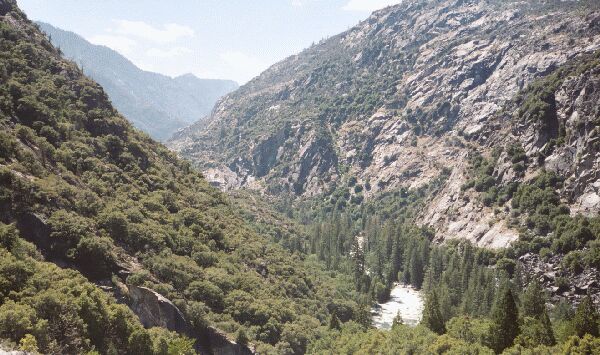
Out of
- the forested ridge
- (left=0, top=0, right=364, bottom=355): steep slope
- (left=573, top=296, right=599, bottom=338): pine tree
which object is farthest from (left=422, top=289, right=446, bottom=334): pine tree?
(left=573, top=296, right=599, bottom=338): pine tree

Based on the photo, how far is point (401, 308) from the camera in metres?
166

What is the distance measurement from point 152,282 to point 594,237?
130 meters

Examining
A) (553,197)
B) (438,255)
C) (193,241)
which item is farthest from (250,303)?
(553,197)

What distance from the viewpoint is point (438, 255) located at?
603ft

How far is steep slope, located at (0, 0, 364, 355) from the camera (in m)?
69.0

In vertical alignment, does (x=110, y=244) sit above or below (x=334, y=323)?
above

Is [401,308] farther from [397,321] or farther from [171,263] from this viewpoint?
[171,263]

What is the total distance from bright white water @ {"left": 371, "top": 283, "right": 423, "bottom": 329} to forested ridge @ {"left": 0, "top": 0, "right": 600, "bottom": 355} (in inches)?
194

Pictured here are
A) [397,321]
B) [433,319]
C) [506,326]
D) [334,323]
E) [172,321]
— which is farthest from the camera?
[334,323]

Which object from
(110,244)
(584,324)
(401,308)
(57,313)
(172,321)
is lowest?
(172,321)

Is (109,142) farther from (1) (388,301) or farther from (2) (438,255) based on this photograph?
(2) (438,255)

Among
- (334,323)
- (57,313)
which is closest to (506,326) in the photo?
(334,323)

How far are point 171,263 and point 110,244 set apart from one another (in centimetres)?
1378

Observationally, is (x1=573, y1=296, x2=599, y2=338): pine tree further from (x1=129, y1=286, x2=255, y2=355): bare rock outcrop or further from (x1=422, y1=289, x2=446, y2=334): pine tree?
(x1=129, y1=286, x2=255, y2=355): bare rock outcrop
